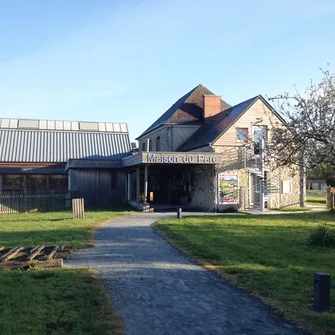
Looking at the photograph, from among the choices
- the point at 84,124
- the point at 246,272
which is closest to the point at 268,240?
the point at 246,272

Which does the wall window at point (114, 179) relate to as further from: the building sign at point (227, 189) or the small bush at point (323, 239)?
the small bush at point (323, 239)

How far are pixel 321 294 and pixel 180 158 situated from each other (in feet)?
62.9

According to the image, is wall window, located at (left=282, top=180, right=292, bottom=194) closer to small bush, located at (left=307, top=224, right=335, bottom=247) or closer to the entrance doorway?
the entrance doorway

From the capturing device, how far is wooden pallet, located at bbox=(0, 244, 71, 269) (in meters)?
9.23

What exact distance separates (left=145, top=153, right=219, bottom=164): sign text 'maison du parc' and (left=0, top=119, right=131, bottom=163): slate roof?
12.8 m

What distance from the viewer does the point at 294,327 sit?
559 centimetres

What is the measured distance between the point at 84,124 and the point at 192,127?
12851mm

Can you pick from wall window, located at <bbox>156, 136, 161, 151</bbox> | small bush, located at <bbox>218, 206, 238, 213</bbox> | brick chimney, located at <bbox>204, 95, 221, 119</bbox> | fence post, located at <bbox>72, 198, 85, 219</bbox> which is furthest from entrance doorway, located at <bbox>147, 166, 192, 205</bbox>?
fence post, located at <bbox>72, 198, 85, 219</bbox>

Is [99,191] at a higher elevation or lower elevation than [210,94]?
lower

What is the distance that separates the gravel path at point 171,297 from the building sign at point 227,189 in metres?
15.1

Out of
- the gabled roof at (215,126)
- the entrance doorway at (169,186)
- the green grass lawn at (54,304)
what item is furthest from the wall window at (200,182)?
the green grass lawn at (54,304)

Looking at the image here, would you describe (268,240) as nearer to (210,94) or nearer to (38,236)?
(38,236)

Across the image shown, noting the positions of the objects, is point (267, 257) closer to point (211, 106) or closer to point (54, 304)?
point (54, 304)

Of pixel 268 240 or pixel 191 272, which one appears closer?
pixel 191 272
